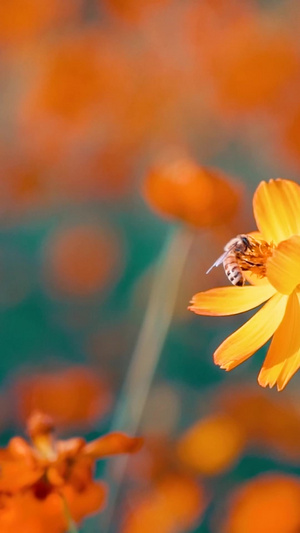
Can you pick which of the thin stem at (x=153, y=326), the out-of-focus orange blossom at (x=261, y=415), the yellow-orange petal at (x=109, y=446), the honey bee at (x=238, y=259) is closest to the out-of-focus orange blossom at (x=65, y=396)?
the thin stem at (x=153, y=326)

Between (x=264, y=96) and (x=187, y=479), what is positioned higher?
(x=264, y=96)

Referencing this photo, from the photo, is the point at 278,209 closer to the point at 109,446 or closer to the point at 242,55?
the point at 109,446

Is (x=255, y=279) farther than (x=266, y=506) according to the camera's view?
No

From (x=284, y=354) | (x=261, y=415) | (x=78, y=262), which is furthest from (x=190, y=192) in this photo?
(x=284, y=354)

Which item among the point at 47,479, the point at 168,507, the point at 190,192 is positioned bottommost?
the point at 168,507

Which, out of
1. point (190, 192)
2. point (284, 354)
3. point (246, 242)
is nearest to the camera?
point (284, 354)

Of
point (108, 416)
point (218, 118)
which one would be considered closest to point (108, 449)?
point (108, 416)

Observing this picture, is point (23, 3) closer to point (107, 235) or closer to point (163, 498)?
point (107, 235)
